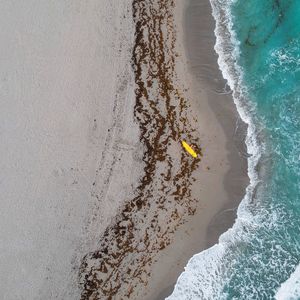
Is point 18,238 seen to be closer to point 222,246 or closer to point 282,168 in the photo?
point 222,246

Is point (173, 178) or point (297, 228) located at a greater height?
point (173, 178)

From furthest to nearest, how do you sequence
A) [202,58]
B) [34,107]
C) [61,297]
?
[202,58]
[34,107]
[61,297]

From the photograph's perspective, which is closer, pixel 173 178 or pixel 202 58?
pixel 173 178

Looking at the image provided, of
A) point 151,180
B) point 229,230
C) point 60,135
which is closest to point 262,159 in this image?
point 229,230

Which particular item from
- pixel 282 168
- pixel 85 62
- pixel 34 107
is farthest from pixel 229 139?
pixel 34 107

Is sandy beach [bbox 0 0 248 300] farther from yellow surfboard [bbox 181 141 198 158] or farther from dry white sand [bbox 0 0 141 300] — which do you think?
yellow surfboard [bbox 181 141 198 158]

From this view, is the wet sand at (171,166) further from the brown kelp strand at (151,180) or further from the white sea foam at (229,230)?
the white sea foam at (229,230)
